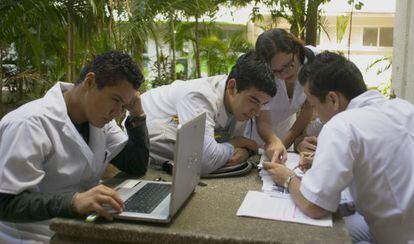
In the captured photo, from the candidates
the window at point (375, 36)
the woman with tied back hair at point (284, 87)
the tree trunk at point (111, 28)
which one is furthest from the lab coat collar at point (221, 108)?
the window at point (375, 36)

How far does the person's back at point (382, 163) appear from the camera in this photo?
1282 millimetres

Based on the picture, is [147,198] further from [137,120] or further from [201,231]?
[137,120]

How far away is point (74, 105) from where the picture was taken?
4.80 ft

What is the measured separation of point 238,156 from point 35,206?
87 cm

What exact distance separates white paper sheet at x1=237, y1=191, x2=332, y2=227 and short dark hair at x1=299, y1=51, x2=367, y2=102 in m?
0.40

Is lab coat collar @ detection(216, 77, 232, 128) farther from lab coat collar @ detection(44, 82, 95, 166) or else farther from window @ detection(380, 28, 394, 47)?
window @ detection(380, 28, 394, 47)

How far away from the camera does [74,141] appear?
1.36 meters

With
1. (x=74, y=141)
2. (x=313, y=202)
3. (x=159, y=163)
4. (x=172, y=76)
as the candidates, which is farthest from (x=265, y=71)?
(x=172, y=76)

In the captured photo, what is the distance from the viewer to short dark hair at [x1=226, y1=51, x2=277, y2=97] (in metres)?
1.75

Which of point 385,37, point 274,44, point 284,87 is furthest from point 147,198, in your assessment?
point 385,37

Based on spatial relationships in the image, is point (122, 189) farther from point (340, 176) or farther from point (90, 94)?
point (340, 176)

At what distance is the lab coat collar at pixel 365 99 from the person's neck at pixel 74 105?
94 cm

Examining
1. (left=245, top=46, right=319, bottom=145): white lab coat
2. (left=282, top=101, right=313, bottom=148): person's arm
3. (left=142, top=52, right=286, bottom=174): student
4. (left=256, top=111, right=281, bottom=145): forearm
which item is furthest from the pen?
(left=282, top=101, right=313, bottom=148): person's arm

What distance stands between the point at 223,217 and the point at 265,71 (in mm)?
776
